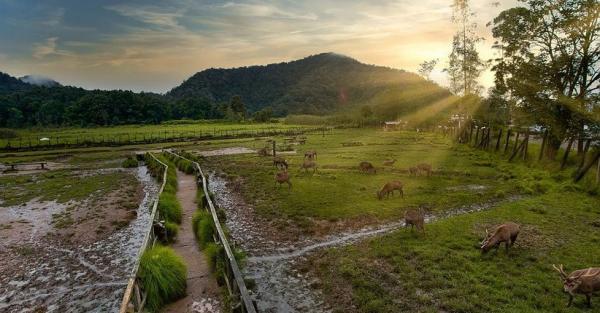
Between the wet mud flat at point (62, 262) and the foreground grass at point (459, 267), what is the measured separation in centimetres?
750

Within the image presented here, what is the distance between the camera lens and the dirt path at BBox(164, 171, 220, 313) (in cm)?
1077

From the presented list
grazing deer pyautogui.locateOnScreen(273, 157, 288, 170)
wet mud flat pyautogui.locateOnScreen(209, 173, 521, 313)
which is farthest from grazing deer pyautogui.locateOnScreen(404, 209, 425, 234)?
grazing deer pyautogui.locateOnScreen(273, 157, 288, 170)

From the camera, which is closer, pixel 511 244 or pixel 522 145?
pixel 511 244

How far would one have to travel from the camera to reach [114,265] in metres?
14.6

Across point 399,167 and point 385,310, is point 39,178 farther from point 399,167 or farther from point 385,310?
point 385,310

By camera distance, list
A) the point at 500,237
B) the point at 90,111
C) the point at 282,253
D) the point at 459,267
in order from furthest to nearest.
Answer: the point at 90,111 < the point at 282,253 < the point at 500,237 < the point at 459,267

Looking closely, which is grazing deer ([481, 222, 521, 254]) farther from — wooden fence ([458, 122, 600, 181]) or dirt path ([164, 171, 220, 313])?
wooden fence ([458, 122, 600, 181])

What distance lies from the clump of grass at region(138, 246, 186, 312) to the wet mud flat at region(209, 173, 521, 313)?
7.65 ft

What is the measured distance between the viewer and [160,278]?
35.9ft

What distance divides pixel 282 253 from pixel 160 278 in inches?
202

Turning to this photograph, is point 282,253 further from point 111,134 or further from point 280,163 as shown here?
point 111,134

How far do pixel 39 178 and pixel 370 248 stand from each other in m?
34.3

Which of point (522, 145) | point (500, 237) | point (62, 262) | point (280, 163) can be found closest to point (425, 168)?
point (522, 145)

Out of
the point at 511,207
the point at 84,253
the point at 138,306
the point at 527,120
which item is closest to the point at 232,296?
the point at 138,306
